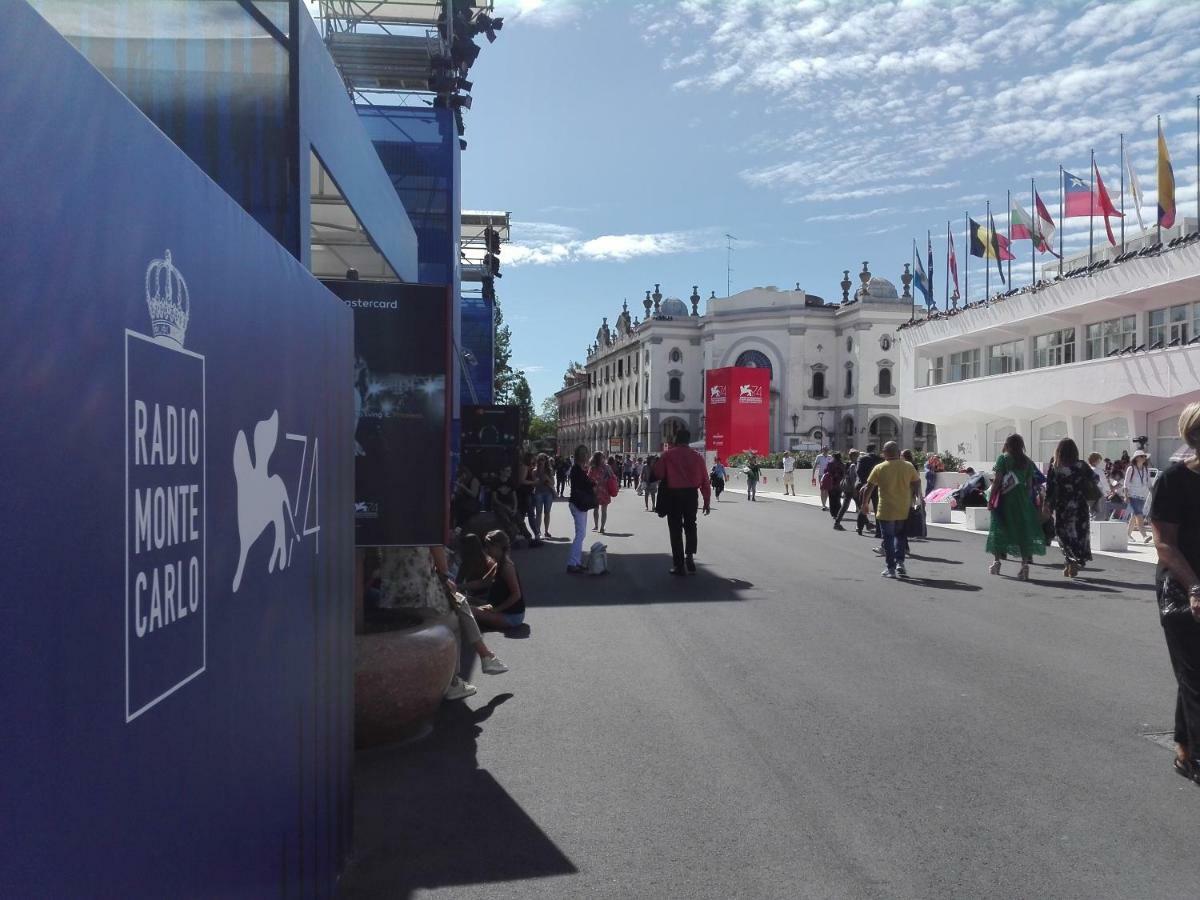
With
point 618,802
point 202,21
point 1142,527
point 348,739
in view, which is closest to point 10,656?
point 348,739

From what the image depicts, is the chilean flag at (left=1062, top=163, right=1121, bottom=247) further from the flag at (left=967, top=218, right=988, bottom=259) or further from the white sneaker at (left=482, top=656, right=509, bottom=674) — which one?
the white sneaker at (left=482, top=656, right=509, bottom=674)

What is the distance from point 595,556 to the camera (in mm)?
12383

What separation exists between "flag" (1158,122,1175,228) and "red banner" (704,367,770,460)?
906 inches

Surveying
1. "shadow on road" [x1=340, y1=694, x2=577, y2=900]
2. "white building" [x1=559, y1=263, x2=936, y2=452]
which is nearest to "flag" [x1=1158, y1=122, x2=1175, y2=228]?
"shadow on road" [x1=340, y1=694, x2=577, y2=900]

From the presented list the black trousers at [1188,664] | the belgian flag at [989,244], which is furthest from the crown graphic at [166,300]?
the belgian flag at [989,244]

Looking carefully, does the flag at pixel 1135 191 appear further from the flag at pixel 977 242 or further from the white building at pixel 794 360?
the white building at pixel 794 360

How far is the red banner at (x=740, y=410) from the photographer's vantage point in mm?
51094

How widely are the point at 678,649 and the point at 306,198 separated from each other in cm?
428

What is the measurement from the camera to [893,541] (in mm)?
11773

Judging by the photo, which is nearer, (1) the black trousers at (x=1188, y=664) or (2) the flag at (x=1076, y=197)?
(1) the black trousers at (x=1188, y=664)

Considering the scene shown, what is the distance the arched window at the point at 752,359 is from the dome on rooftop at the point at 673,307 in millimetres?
14501

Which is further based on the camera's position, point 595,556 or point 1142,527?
point 1142,527

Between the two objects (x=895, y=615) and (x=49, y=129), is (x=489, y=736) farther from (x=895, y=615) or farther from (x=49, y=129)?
(x=895, y=615)

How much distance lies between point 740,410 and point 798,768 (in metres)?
47.5
